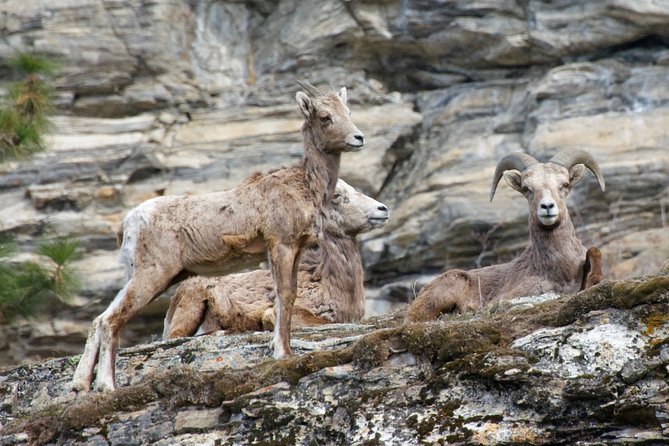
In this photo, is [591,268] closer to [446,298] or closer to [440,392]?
[446,298]

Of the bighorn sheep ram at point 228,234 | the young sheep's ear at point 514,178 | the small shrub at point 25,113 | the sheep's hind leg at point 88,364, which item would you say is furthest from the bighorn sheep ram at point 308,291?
the sheep's hind leg at point 88,364

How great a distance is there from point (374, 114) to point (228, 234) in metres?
11.4

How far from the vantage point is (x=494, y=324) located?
24.9 ft

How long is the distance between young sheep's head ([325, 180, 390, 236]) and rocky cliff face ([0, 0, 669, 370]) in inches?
229

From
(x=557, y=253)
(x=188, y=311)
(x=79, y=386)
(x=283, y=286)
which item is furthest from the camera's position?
(x=188, y=311)

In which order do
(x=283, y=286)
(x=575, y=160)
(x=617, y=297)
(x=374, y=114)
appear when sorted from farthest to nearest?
(x=374, y=114), (x=575, y=160), (x=283, y=286), (x=617, y=297)

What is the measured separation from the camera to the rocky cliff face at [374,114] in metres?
18.7

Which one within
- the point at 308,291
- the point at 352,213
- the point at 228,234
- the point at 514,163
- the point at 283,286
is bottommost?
the point at 308,291

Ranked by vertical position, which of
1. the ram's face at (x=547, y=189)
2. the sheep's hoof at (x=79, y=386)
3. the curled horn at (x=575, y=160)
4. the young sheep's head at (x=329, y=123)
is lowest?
the sheep's hoof at (x=79, y=386)

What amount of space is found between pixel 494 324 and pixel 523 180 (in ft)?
15.6

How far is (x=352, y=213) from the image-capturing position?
1272 centimetres

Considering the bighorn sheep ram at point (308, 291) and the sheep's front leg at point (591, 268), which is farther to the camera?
the bighorn sheep ram at point (308, 291)

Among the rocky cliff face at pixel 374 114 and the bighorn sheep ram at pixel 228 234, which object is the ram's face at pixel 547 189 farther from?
the rocky cliff face at pixel 374 114

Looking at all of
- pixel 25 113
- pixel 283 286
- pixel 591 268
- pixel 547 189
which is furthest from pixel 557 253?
pixel 25 113
